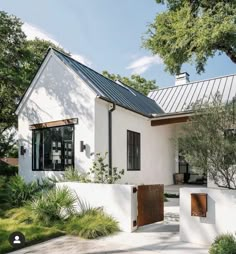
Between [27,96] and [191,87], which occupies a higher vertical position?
[191,87]

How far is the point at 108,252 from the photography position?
6.02 meters

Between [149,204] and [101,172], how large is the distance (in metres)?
2.64

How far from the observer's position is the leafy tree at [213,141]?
21.9ft

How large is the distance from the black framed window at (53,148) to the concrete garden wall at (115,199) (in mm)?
3473

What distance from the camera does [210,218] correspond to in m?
6.36

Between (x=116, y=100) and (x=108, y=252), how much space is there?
7412 mm

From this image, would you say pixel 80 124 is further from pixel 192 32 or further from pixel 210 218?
pixel 210 218

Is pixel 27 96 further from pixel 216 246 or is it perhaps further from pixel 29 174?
pixel 216 246

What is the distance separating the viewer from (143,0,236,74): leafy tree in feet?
33.5

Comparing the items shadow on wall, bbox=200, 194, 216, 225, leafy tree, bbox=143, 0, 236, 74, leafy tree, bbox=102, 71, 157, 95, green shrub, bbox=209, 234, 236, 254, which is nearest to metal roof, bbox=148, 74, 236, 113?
leafy tree, bbox=143, 0, 236, 74

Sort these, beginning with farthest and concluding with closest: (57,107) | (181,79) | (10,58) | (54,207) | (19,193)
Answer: (181,79), (10,58), (57,107), (19,193), (54,207)

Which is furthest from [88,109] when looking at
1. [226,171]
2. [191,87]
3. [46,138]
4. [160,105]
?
[191,87]

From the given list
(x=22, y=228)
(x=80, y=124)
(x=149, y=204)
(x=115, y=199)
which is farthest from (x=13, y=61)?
(x=149, y=204)

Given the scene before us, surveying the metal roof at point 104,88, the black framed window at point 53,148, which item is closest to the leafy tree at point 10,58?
the metal roof at point 104,88
